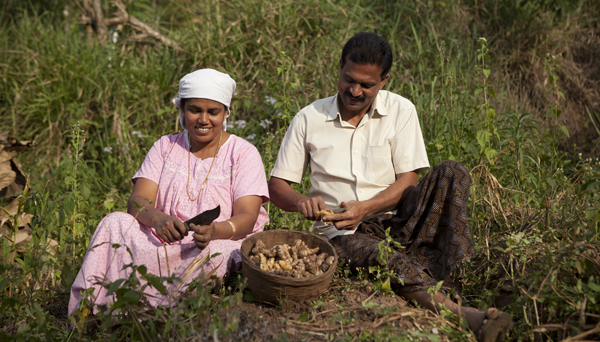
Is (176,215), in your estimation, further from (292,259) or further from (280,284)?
(280,284)

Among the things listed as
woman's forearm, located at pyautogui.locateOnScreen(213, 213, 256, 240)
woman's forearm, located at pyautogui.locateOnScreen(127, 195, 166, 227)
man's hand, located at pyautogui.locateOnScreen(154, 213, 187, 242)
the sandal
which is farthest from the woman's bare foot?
woman's forearm, located at pyautogui.locateOnScreen(127, 195, 166, 227)

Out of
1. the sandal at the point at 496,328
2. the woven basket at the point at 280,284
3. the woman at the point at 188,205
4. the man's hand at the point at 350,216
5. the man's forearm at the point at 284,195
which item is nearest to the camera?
the sandal at the point at 496,328

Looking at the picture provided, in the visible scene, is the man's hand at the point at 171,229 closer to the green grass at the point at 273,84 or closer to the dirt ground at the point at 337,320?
the dirt ground at the point at 337,320

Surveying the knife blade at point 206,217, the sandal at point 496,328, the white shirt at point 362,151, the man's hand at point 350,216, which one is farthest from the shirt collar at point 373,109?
the sandal at point 496,328

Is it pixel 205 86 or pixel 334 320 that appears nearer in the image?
pixel 334 320

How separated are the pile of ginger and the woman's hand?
→ 266 mm

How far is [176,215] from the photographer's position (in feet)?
10.4

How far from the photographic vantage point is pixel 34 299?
3.16 metres

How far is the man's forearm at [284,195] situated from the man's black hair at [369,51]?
910 millimetres

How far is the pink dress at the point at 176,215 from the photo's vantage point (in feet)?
9.30

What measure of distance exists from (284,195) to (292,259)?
555 millimetres

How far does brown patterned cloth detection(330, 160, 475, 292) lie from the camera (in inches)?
114

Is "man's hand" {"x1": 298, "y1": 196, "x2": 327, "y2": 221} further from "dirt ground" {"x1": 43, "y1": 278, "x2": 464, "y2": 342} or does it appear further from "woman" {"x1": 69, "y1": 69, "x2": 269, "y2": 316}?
"dirt ground" {"x1": 43, "y1": 278, "x2": 464, "y2": 342}

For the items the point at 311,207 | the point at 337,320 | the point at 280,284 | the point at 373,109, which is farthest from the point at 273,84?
the point at 337,320
